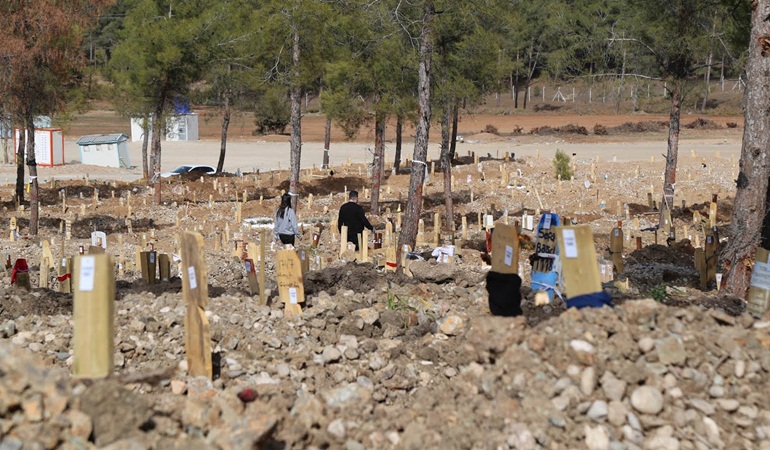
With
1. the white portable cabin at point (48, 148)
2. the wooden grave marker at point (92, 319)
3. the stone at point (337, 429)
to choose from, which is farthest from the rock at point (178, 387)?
the white portable cabin at point (48, 148)

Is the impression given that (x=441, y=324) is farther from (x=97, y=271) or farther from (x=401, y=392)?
(x=97, y=271)

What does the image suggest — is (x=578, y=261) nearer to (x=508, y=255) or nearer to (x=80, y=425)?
(x=508, y=255)

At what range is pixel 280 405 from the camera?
6453 mm

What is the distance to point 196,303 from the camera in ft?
25.4

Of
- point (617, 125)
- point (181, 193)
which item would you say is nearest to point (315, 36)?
point (181, 193)

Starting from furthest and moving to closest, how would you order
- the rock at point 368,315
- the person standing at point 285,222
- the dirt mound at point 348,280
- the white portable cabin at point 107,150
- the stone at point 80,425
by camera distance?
1. the white portable cabin at point 107,150
2. the person standing at point 285,222
3. the dirt mound at point 348,280
4. the rock at point 368,315
5. the stone at point 80,425

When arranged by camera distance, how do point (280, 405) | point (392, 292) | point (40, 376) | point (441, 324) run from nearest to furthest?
point (40, 376), point (280, 405), point (441, 324), point (392, 292)

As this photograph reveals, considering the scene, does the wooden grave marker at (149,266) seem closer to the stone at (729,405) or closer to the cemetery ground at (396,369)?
the cemetery ground at (396,369)

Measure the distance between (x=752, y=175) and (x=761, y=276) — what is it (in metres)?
3.60

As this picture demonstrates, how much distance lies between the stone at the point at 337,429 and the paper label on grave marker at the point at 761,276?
4.56 m

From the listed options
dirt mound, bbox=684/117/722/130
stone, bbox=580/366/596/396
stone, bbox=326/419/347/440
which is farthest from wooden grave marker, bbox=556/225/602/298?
dirt mound, bbox=684/117/722/130

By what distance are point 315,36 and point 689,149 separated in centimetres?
2678

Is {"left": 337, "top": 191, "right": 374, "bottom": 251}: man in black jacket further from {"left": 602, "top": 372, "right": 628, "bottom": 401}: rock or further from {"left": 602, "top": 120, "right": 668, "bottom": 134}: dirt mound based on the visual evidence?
{"left": 602, "top": 120, "right": 668, "bottom": 134}: dirt mound

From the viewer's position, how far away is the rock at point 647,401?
642cm
